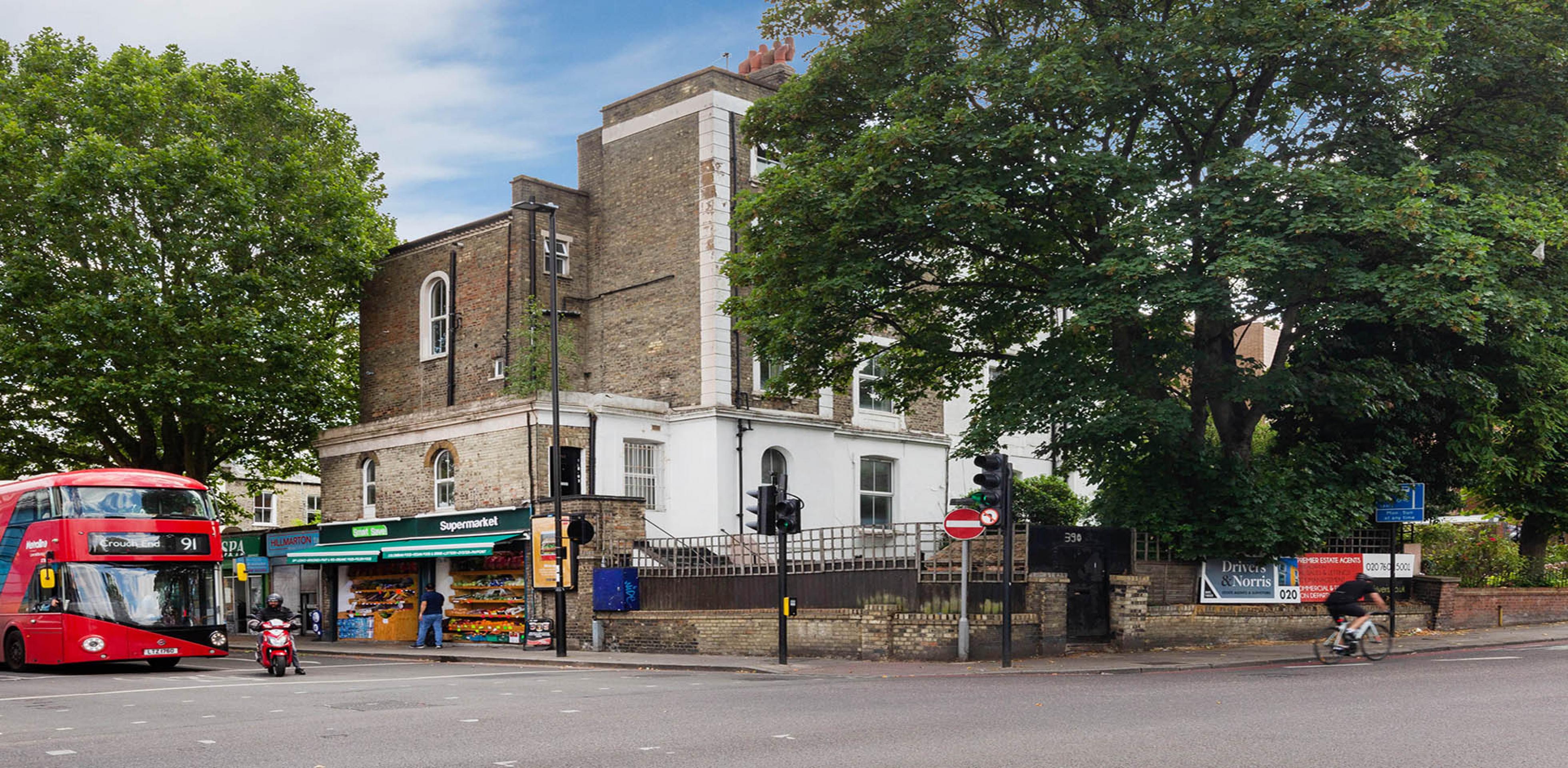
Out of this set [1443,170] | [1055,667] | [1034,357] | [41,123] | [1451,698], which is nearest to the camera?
[1451,698]

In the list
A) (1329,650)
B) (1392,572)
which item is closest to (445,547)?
(1329,650)

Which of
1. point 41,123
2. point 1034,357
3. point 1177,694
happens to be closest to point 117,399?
point 41,123

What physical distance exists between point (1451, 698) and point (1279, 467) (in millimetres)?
11634

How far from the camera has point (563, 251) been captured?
3384 centimetres

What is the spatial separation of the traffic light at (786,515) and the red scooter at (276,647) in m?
7.66

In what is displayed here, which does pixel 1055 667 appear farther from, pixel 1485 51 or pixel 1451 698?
pixel 1485 51

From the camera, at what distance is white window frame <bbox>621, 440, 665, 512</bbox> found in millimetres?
30562

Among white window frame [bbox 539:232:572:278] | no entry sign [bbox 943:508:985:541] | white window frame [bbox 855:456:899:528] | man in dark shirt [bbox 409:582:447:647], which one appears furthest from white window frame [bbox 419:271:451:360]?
no entry sign [bbox 943:508:985:541]

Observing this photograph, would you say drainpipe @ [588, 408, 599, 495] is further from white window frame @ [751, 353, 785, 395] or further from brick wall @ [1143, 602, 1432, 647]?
brick wall @ [1143, 602, 1432, 647]

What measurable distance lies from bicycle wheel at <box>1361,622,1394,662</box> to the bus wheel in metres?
22.4

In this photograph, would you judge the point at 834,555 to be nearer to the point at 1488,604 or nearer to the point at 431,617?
the point at 431,617

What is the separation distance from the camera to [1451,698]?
13.4 meters

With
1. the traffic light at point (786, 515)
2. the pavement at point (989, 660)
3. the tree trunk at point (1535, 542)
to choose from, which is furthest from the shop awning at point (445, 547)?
the tree trunk at point (1535, 542)

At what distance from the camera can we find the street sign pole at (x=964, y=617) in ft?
68.6
